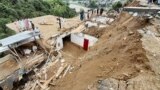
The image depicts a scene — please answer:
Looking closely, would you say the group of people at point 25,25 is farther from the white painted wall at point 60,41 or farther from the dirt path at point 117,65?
the dirt path at point 117,65

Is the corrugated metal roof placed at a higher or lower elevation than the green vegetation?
higher

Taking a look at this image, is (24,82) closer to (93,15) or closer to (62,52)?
(62,52)

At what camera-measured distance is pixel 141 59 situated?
9562 millimetres

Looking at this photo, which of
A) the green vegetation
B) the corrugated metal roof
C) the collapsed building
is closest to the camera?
the collapsed building

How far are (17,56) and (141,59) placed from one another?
11.1 metres

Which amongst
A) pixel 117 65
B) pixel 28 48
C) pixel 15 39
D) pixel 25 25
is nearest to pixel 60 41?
pixel 28 48

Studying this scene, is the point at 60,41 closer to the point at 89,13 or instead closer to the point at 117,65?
the point at 89,13

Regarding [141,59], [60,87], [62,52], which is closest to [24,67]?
[62,52]

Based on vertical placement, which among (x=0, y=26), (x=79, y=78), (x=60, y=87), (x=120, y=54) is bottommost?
(x=0, y=26)

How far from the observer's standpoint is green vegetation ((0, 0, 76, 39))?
42.1 meters

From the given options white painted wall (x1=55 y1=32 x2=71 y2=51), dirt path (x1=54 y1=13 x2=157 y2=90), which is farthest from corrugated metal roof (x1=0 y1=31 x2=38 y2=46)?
dirt path (x1=54 y1=13 x2=157 y2=90)

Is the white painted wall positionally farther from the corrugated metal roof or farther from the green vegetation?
the green vegetation

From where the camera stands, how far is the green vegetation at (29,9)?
138ft

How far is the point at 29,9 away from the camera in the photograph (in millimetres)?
47719
